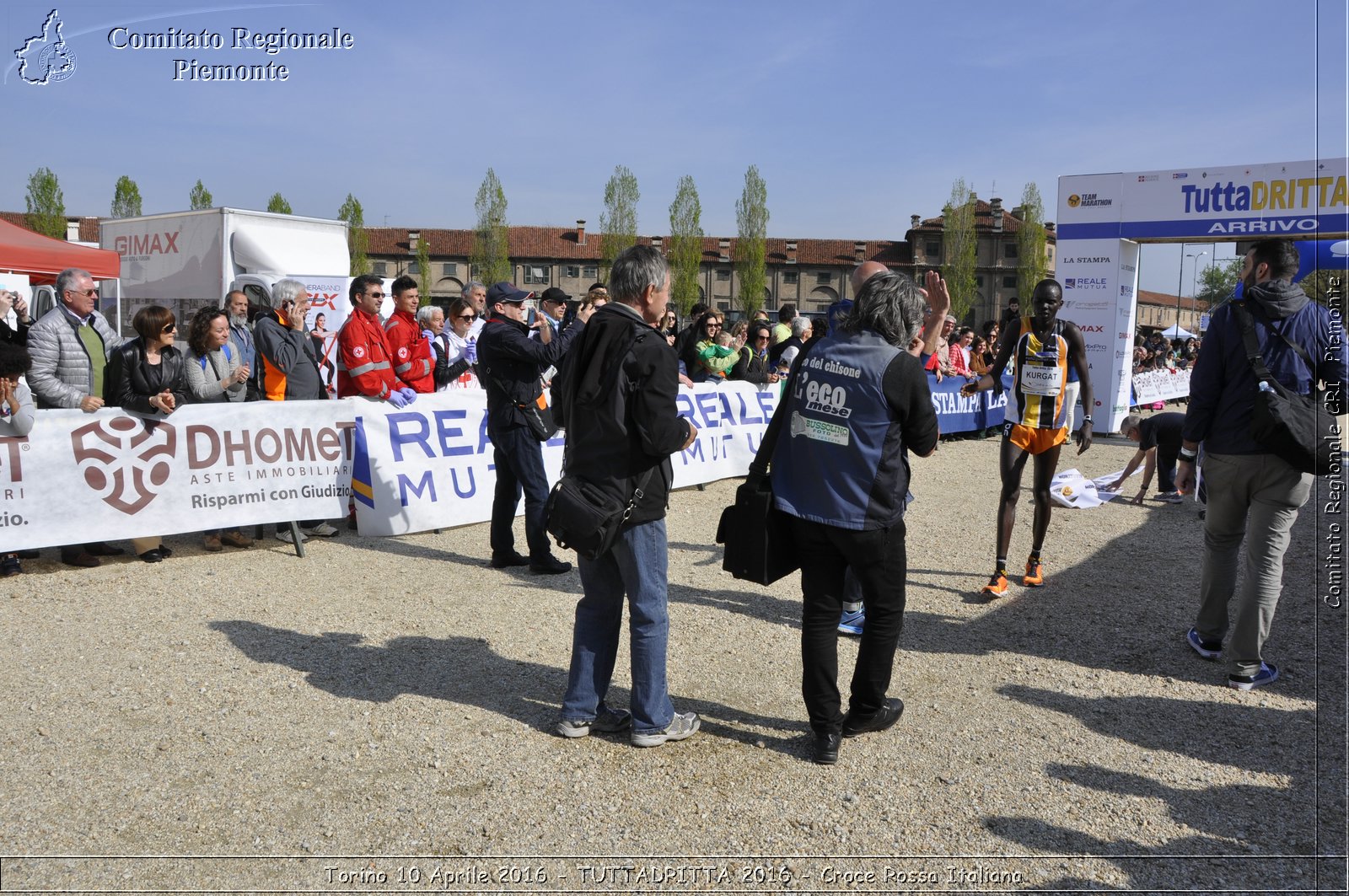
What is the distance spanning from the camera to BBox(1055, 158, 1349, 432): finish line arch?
15133mm

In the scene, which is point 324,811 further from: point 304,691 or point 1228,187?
point 1228,187

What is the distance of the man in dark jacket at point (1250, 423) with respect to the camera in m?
4.70

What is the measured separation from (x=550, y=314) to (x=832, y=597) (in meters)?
5.10

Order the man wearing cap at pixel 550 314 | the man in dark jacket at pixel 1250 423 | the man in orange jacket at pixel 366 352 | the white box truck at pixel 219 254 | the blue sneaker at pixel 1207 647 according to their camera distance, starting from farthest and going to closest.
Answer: the white box truck at pixel 219 254
the man in orange jacket at pixel 366 352
the man wearing cap at pixel 550 314
the blue sneaker at pixel 1207 647
the man in dark jacket at pixel 1250 423

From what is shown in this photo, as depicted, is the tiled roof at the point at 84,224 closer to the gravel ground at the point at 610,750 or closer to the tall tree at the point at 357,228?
the tall tree at the point at 357,228

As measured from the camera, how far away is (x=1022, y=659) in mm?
5246

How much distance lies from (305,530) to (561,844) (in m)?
5.52

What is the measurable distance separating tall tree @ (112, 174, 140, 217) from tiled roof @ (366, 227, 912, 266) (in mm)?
21062

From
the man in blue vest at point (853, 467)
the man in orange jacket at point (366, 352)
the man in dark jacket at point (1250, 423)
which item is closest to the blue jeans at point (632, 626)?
the man in blue vest at point (853, 467)

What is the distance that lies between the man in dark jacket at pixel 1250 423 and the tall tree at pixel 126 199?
229ft

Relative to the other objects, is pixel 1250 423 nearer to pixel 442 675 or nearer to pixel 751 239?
pixel 442 675

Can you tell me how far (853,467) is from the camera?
378 cm

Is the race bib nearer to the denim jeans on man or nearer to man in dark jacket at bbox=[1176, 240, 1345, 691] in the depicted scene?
man in dark jacket at bbox=[1176, 240, 1345, 691]

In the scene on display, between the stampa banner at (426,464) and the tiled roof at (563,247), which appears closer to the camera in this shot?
the stampa banner at (426,464)
